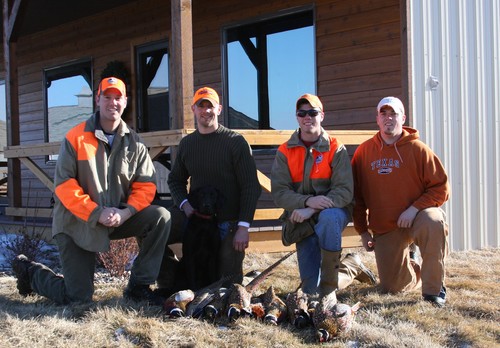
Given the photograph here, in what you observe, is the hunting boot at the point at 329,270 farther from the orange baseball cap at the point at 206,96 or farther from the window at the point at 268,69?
the window at the point at 268,69

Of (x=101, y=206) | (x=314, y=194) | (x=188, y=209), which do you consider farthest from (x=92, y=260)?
(x=314, y=194)

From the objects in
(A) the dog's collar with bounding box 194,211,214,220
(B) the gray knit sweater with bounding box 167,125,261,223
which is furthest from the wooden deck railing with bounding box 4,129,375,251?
(A) the dog's collar with bounding box 194,211,214,220

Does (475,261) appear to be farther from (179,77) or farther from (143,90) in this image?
(143,90)

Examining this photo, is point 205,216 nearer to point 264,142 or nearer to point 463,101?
point 264,142

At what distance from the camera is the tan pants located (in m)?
4.22

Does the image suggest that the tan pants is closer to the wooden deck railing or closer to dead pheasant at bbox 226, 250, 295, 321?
dead pheasant at bbox 226, 250, 295, 321

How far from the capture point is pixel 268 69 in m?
8.55

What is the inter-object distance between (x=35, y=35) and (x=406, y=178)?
9.61 metres

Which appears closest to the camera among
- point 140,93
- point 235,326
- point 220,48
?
point 235,326

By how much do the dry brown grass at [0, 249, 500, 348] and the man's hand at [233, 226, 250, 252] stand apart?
2.58 ft

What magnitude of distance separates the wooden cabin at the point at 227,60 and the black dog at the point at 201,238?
4.97 ft

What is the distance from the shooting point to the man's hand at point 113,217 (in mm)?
4047

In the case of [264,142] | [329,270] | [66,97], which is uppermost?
[66,97]

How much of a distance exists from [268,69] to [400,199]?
447 cm
